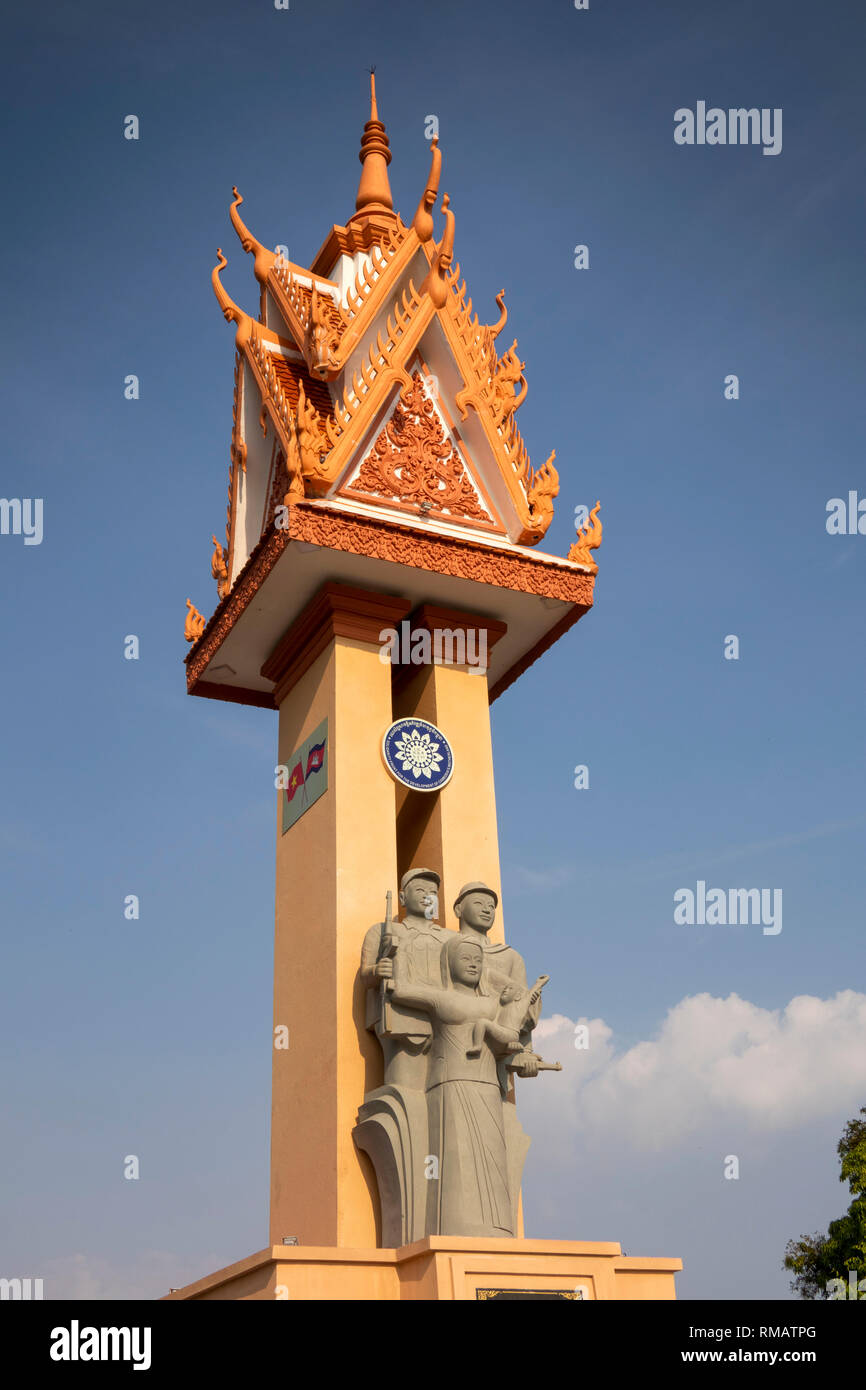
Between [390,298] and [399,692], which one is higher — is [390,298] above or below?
above

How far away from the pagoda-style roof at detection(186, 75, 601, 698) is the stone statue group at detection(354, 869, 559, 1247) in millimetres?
3194

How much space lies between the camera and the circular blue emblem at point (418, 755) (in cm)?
1082

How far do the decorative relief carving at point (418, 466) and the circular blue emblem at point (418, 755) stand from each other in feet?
6.15

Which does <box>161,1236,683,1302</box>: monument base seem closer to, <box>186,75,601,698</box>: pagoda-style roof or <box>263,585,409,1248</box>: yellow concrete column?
<box>263,585,409,1248</box>: yellow concrete column

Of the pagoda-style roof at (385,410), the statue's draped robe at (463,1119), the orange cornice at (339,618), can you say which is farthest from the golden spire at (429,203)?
the statue's draped robe at (463,1119)

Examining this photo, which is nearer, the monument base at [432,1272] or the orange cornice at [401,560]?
the monument base at [432,1272]

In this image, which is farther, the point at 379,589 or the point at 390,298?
the point at 390,298

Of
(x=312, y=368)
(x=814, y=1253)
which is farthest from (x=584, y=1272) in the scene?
(x=814, y=1253)

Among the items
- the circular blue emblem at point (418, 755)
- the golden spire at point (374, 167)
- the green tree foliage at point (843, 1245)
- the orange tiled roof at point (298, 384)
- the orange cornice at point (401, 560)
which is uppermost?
the golden spire at point (374, 167)

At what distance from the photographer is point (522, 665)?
12609 mm

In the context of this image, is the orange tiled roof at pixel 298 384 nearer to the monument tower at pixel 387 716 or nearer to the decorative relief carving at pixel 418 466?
the monument tower at pixel 387 716
